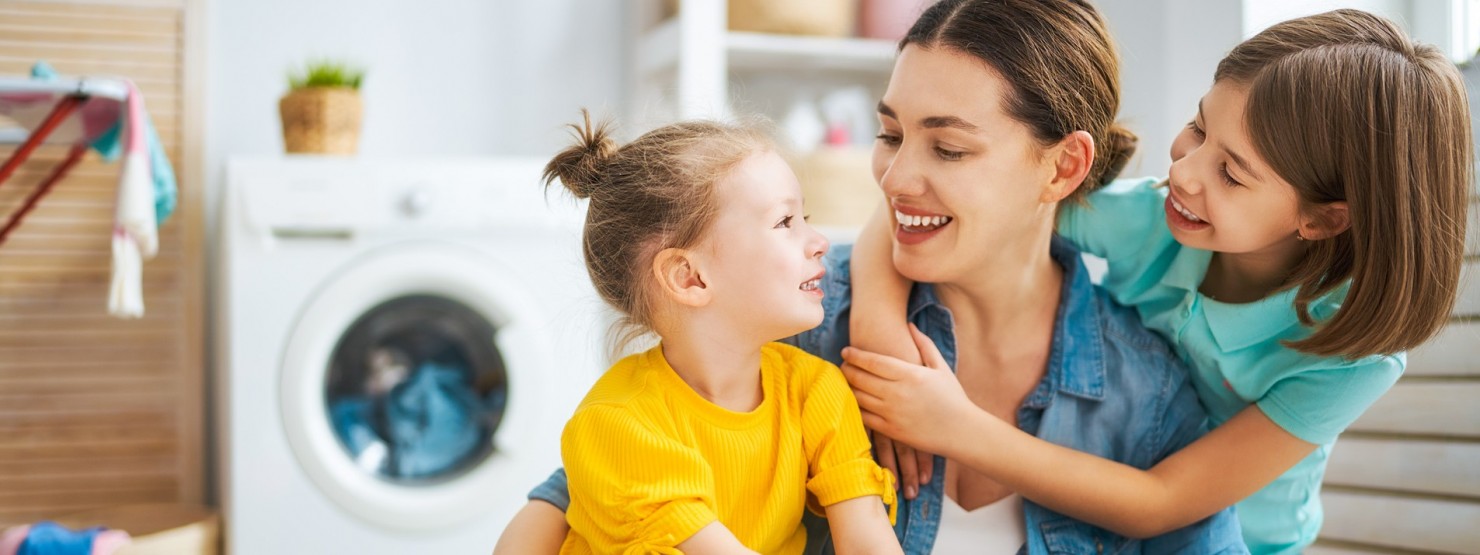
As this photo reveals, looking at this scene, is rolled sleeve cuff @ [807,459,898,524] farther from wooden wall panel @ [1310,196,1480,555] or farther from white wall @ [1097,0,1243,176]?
white wall @ [1097,0,1243,176]

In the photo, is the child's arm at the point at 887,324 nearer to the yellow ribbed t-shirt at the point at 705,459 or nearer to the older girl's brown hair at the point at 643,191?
the yellow ribbed t-shirt at the point at 705,459

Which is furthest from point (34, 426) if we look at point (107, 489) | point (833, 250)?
point (833, 250)

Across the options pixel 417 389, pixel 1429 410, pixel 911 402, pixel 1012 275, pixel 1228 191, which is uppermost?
pixel 1228 191

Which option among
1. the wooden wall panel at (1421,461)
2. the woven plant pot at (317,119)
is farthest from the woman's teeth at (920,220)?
the woven plant pot at (317,119)

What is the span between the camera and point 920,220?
48.5 inches

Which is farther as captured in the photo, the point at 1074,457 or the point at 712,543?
the point at 1074,457

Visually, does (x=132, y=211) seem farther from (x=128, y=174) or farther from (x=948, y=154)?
(x=948, y=154)

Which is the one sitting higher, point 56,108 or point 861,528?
point 56,108

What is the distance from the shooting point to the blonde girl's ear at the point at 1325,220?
115 centimetres

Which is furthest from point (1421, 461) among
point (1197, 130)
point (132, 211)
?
point (132, 211)

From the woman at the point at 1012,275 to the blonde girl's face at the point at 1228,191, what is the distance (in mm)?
101

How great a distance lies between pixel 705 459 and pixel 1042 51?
514 mm

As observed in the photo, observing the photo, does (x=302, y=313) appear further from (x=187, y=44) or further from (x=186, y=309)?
(x=187, y=44)

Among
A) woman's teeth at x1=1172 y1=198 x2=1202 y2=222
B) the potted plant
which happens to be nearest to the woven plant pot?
the potted plant
